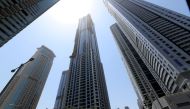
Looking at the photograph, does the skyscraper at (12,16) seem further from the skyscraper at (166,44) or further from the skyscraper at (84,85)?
the skyscraper at (166,44)

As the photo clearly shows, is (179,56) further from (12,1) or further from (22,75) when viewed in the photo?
(22,75)

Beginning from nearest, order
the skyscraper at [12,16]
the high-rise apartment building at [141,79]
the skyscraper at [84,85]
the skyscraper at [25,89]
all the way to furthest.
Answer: the skyscraper at [12,16] → the skyscraper at [84,85] → the high-rise apartment building at [141,79] → the skyscraper at [25,89]

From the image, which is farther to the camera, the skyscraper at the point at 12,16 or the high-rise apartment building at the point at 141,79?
the high-rise apartment building at the point at 141,79

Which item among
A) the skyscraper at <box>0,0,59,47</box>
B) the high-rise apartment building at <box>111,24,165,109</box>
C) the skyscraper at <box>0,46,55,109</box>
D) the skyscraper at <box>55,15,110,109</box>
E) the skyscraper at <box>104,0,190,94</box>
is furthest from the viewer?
the skyscraper at <box>0,46,55,109</box>

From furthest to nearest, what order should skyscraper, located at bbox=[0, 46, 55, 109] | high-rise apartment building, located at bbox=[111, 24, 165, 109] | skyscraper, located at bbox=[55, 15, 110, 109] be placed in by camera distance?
skyscraper, located at bbox=[0, 46, 55, 109], high-rise apartment building, located at bbox=[111, 24, 165, 109], skyscraper, located at bbox=[55, 15, 110, 109]

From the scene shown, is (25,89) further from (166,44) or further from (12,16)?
(166,44)

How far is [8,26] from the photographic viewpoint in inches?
2549

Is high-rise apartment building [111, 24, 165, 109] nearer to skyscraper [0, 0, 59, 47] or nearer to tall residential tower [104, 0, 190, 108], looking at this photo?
tall residential tower [104, 0, 190, 108]

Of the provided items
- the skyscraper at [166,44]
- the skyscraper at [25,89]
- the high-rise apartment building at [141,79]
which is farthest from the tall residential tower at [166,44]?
the skyscraper at [25,89]

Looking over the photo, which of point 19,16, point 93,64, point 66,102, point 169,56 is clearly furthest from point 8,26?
point 93,64

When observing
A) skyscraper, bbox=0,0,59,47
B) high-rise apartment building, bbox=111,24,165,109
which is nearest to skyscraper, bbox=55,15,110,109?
high-rise apartment building, bbox=111,24,165,109

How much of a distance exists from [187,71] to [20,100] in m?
143

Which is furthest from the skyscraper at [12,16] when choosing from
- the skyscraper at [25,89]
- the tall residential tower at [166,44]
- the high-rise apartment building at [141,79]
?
the skyscraper at [25,89]

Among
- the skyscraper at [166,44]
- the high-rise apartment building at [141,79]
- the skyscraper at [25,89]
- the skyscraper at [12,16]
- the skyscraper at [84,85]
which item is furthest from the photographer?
the skyscraper at [25,89]
